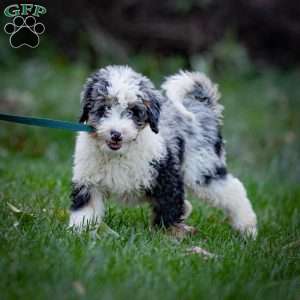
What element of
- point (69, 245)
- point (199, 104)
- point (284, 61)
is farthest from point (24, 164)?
point (284, 61)

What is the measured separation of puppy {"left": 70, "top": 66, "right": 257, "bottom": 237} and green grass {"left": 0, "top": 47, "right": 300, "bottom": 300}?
271mm

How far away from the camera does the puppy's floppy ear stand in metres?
5.45

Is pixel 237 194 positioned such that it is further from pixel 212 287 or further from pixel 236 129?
pixel 236 129

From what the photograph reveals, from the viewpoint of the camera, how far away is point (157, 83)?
44.7 feet

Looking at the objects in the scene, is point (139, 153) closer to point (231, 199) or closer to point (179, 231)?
point (179, 231)

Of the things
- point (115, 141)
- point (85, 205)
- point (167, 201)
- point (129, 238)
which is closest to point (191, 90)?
point (167, 201)

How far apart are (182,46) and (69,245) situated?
11.3 m

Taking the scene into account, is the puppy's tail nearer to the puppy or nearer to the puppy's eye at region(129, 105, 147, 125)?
the puppy

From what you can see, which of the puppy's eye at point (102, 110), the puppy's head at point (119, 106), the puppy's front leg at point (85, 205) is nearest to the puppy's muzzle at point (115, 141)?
the puppy's head at point (119, 106)

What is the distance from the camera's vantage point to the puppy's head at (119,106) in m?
5.25

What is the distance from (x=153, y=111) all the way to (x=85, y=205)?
95 centimetres

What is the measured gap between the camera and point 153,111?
5473 millimetres

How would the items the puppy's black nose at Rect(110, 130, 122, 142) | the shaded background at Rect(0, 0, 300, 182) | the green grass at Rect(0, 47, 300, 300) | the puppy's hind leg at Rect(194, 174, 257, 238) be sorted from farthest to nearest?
the shaded background at Rect(0, 0, 300, 182) < the puppy's hind leg at Rect(194, 174, 257, 238) < the puppy's black nose at Rect(110, 130, 122, 142) < the green grass at Rect(0, 47, 300, 300)

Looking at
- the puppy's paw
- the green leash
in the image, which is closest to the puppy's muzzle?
the green leash
